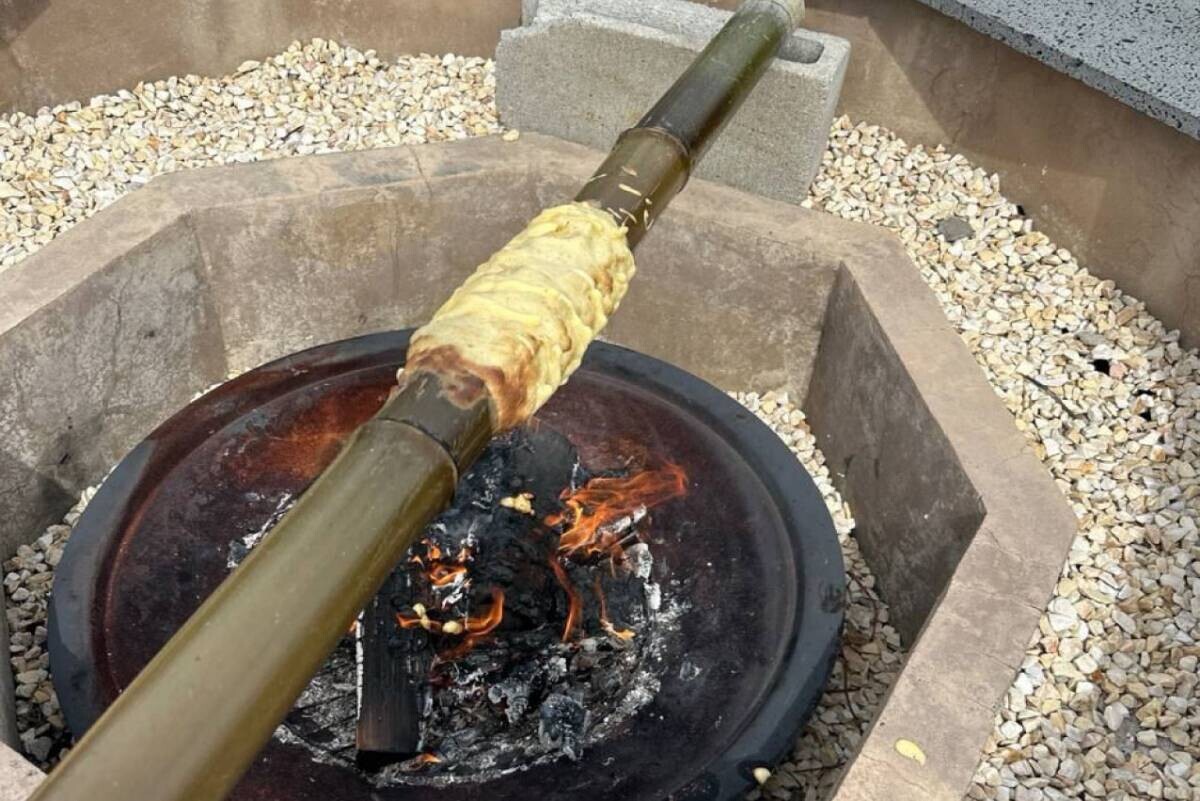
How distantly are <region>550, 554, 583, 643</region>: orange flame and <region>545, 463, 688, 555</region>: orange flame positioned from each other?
0.22ft

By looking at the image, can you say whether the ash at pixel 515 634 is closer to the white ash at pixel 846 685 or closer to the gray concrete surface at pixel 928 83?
the white ash at pixel 846 685

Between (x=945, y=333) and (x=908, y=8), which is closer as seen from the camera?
(x=945, y=333)

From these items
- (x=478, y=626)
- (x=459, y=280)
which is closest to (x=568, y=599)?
(x=478, y=626)

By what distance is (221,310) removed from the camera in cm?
411

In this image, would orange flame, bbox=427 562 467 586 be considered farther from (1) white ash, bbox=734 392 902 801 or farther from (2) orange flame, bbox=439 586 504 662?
(1) white ash, bbox=734 392 902 801

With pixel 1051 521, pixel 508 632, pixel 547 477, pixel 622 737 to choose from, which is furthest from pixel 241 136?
pixel 1051 521

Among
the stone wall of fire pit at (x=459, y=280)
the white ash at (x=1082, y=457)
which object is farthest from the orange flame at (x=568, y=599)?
the white ash at (x=1082, y=457)

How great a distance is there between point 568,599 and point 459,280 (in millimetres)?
1611

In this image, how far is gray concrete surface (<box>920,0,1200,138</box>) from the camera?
4059 mm

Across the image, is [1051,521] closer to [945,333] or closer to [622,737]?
[945,333]

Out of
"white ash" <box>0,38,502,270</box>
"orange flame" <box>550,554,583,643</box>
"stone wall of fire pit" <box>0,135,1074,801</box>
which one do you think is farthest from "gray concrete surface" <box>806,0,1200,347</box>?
"orange flame" <box>550,554,583,643</box>

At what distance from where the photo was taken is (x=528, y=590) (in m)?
3.15

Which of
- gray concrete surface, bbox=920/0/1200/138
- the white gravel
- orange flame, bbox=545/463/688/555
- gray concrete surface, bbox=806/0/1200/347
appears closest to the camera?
the white gravel

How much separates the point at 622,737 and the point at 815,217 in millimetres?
2013
